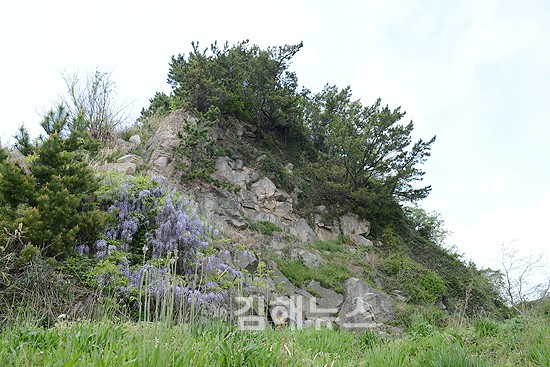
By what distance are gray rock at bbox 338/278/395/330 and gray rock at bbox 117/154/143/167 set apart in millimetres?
5797

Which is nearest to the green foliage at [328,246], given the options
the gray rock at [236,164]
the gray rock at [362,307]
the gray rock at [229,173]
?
the gray rock at [362,307]

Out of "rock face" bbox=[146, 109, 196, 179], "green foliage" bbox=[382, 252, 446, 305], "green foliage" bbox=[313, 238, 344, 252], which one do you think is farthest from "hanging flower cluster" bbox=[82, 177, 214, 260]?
"green foliage" bbox=[382, 252, 446, 305]

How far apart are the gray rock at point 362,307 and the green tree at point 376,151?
14.4 ft

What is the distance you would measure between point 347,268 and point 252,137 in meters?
5.59

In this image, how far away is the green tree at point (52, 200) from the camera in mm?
4832

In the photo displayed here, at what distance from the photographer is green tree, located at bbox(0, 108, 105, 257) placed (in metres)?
4.83

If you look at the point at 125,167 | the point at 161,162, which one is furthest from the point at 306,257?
the point at 125,167

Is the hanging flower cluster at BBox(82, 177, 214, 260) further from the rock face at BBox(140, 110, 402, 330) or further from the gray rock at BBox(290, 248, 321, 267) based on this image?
the gray rock at BBox(290, 248, 321, 267)

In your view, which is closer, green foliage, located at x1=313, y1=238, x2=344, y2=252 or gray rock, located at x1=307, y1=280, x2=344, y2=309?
gray rock, located at x1=307, y1=280, x2=344, y2=309

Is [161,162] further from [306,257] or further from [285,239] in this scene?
[306,257]

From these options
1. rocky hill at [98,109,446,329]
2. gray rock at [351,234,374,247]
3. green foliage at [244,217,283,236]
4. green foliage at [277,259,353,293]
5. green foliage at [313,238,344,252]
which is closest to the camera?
rocky hill at [98,109,446,329]

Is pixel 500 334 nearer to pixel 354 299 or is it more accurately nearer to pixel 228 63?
pixel 354 299

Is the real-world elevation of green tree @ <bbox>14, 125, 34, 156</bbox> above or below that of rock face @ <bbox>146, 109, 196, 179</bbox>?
below

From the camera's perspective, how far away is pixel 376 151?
Answer: 47.5 ft
